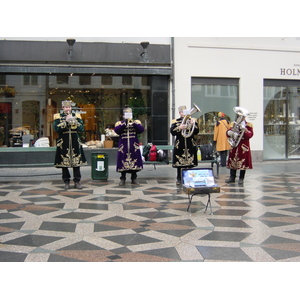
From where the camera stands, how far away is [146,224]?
21.1 feet

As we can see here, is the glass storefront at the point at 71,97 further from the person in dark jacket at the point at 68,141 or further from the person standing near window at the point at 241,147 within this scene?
the person standing near window at the point at 241,147

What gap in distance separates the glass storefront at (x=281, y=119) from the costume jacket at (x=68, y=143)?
9.70 meters

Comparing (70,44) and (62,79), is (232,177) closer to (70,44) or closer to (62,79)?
(70,44)

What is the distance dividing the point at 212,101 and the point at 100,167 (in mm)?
6969

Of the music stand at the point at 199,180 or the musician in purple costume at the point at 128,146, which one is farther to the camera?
the musician in purple costume at the point at 128,146

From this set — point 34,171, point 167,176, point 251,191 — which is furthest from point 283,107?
point 34,171

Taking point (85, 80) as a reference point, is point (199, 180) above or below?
A: below

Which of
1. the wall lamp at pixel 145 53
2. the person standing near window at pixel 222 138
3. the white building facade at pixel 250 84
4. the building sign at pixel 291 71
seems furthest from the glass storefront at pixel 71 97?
the building sign at pixel 291 71

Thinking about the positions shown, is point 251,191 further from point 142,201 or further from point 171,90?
point 171,90

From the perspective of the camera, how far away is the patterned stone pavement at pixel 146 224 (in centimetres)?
493

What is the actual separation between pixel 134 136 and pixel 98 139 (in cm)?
538

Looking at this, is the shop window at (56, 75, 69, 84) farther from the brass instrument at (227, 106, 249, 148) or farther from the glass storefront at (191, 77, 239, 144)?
the brass instrument at (227, 106, 249, 148)

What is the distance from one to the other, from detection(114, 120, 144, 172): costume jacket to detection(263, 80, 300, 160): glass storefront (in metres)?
8.48
